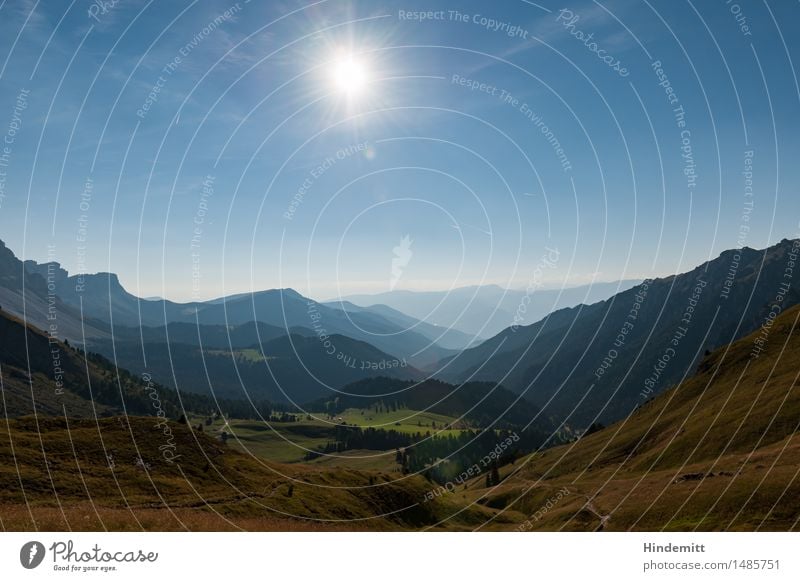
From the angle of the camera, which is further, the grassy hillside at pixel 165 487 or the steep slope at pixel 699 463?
the steep slope at pixel 699 463

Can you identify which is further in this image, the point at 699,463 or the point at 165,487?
the point at 699,463

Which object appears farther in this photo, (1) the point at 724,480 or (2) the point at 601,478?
(2) the point at 601,478

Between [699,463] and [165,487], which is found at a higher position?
[165,487]

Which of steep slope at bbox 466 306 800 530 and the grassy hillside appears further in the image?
steep slope at bbox 466 306 800 530

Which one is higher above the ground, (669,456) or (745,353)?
(745,353)

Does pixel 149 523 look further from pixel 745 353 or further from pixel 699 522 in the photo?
pixel 745 353
